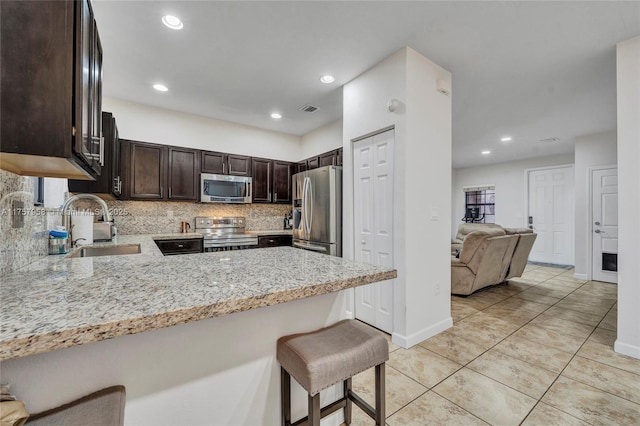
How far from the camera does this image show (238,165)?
4.40 meters

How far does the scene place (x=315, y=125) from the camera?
4516mm

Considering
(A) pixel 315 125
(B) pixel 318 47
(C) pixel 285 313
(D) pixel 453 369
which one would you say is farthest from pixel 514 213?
(C) pixel 285 313

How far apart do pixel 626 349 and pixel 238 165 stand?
190 inches

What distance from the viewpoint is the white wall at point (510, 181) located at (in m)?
6.56

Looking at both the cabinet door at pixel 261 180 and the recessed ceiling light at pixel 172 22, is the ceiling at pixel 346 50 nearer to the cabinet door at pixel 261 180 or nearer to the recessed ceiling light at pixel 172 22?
the recessed ceiling light at pixel 172 22

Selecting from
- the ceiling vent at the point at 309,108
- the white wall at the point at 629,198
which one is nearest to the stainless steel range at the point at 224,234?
the ceiling vent at the point at 309,108

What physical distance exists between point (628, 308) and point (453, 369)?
5.27ft

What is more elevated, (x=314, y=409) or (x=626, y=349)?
(x=314, y=409)

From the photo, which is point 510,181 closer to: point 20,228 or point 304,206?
point 304,206

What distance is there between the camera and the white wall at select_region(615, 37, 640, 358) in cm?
222

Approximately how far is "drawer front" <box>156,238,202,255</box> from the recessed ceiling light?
2.41 meters

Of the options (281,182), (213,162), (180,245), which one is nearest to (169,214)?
(180,245)

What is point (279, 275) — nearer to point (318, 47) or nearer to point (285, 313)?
point (285, 313)

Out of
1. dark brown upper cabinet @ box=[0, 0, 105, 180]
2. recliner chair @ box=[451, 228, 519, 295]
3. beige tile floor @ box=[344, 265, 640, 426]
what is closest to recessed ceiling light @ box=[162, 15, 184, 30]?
dark brown upper cabinet @ box=[0, 0, 105, 180]
